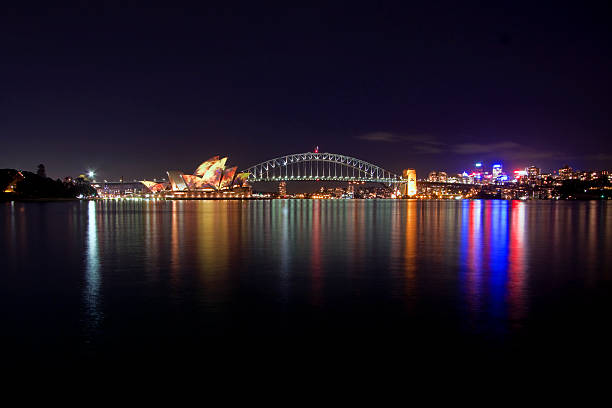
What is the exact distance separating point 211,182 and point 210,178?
0.93 meters

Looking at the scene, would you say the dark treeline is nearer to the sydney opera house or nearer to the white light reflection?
the sydney opera house

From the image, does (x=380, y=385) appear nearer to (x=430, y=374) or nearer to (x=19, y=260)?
(x=430, y=374)

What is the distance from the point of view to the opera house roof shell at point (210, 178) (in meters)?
104

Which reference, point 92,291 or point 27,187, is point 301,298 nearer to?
point 92,291

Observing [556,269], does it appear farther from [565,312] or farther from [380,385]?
[380,385]

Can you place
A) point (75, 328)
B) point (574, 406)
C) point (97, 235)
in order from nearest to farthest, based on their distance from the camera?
1. point (574, 406)
2. point (75, 328)
3. point (97, 235)

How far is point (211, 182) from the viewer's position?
10550cm

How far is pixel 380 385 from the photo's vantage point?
4.54m

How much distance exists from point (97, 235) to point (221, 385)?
1770cm

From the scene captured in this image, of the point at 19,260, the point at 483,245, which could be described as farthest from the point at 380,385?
the point at 483,245

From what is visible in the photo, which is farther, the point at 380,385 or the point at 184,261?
the point at 184,261

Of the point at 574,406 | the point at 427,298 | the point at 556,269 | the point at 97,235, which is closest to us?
the point at 574,406

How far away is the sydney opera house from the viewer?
105m

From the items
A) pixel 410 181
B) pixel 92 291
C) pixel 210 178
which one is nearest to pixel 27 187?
pixel 210 178
